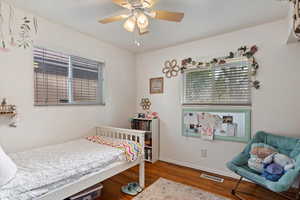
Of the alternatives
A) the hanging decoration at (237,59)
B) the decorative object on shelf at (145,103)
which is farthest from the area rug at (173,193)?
the hanging decoration at (237,59)

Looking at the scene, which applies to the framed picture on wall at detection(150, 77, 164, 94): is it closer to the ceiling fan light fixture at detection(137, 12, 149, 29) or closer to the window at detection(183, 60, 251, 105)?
the window at detection(183, 60, 251, 105)

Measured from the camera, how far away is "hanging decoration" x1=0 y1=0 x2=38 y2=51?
5.60ft

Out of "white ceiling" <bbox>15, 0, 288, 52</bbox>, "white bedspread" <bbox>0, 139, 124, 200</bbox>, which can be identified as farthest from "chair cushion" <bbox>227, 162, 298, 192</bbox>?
"white ceiling" <bbox>15, 0, 288, 52</bbox>

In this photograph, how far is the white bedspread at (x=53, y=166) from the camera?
3.56ft

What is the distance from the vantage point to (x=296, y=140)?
182 centimetres

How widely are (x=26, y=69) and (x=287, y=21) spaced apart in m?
3.42

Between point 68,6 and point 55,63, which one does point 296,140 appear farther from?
point 55,63

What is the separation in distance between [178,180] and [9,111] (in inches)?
93.6

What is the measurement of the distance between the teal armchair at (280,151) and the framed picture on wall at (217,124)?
0.81ft

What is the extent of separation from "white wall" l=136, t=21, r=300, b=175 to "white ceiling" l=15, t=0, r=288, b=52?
0.62ft

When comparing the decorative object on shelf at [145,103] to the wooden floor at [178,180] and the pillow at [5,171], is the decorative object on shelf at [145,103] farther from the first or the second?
the pillow at [5,171]

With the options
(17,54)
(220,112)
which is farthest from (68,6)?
(220,112)

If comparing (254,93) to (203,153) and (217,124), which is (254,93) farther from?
(203,153)

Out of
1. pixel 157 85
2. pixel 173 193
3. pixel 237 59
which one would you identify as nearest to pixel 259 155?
pixel 173 193
